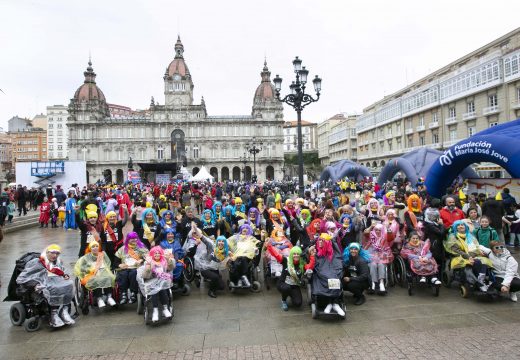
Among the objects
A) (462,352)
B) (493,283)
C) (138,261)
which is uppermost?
(138,261)

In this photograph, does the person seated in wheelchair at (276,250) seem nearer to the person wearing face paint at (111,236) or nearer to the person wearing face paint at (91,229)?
the person wearing face paint at (111,236)

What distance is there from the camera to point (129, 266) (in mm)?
5586

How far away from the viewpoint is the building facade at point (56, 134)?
9588cm

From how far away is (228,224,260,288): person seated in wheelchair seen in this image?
20.3 feet

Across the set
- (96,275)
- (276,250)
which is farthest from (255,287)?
(96,275)

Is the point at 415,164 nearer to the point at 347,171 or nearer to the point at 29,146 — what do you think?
the point at 347,171

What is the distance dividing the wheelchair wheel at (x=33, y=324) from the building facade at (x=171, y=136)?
60425mm

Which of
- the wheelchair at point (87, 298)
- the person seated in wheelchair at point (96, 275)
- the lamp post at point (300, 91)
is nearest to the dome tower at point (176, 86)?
the lamp post at point (300, 91)

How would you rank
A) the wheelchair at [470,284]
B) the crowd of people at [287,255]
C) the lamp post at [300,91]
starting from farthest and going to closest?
the lamp post at [300,91]
the wheelchair at [470,284]
the crowd of people at [287,255]

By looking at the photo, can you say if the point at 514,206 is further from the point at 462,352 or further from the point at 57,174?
the point at 57,174

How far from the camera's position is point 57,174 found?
74.8ft

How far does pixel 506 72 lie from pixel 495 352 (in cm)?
3030

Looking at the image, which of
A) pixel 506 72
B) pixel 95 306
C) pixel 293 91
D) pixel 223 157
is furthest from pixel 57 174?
pixel 223 157

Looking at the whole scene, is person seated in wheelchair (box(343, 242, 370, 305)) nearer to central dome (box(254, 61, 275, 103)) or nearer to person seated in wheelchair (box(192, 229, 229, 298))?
person seated in wheelchair (box(192, 229, 229, 298))
